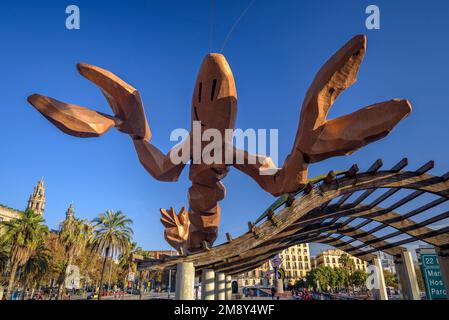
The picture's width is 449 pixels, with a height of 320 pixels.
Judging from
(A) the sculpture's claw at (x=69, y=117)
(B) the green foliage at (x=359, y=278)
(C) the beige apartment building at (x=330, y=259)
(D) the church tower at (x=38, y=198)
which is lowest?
(B) the green foliage at (x=359, y=278)

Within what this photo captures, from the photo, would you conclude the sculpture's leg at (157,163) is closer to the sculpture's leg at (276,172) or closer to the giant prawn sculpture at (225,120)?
the giant prawn sculpture at (225,120)

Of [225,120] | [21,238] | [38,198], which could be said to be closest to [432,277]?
[225,120]

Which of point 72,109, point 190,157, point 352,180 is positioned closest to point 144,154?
point 190,157

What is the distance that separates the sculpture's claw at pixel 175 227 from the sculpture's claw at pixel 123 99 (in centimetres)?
554

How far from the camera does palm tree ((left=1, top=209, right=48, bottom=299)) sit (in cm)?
2333

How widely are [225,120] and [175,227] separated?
24.7 feet

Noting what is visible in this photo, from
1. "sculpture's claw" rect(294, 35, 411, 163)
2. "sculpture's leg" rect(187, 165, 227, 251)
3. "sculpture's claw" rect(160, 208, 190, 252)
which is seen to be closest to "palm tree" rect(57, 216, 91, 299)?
"sculpture's claw" rect(160, 208, 190, 252)

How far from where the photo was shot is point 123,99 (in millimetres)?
7500

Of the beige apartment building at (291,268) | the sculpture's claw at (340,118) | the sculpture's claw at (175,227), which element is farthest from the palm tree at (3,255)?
the beige apartment building at (291,268)

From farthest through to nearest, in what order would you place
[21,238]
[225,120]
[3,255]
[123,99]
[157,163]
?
[3,255], [21,238], [157,163], [123,99], [225,120]

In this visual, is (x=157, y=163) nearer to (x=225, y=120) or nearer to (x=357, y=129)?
(x=225, y=120)

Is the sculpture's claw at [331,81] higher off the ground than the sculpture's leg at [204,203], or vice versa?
the sculpture's claw at [331,81]

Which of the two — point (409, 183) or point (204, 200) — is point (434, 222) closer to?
point (409, 183)

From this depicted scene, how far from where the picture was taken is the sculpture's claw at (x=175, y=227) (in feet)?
40.2
